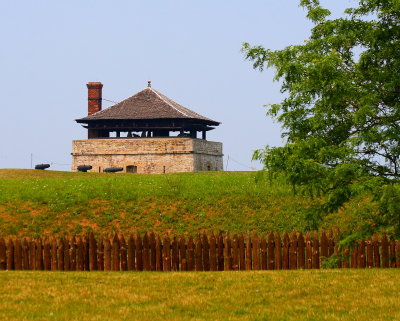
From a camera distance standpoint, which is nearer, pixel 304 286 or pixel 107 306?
pixel 107 306

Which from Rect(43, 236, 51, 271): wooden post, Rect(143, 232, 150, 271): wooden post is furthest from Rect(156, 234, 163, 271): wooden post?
Rect(43, 236, 51, 271): wooden post

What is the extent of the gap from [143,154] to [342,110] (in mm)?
38327

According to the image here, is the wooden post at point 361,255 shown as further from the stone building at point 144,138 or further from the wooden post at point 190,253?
the stone building at point 144,138

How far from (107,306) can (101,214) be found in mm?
14003

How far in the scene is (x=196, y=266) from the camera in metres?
14.7

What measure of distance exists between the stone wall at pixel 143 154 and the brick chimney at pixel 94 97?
5.13 meters

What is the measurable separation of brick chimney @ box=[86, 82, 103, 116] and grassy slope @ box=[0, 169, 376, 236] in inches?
1168

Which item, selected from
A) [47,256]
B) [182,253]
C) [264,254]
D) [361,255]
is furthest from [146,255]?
[361,255]

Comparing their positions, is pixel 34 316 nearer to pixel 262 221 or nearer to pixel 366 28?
pixel 366 28

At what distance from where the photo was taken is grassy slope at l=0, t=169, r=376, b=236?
22.4 m

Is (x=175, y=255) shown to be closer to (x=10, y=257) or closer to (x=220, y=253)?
(x=220, y=253)

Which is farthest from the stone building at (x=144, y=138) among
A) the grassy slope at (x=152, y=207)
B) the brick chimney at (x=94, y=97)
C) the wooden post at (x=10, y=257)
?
the wooden post at (x=10, y=257)

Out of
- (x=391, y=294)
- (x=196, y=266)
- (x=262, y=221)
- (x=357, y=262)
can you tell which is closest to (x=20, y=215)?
(x=262, y=221)

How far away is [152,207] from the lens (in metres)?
24.6
